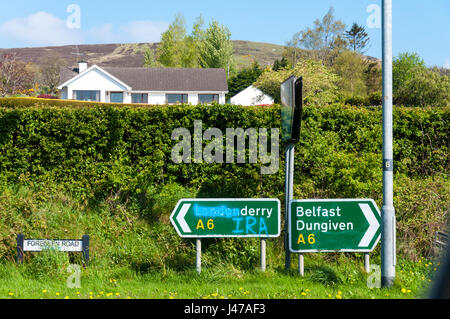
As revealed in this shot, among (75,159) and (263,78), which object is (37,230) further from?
(263,78)

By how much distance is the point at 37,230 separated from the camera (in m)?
8.71

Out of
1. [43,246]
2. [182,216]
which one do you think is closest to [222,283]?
[182,216]

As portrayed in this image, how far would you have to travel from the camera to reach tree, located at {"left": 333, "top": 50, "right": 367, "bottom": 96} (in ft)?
193

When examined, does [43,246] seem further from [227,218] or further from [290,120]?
[290,120]

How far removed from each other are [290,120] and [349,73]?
182 feet

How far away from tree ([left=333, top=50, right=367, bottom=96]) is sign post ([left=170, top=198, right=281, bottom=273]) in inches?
2123

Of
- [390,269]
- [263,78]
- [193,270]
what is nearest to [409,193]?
[390,269]

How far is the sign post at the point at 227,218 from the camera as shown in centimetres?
748

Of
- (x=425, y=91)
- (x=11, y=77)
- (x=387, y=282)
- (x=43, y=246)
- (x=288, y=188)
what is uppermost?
(x=11, y=77)

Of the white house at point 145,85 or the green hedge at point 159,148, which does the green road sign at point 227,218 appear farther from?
the white house at point 145,85

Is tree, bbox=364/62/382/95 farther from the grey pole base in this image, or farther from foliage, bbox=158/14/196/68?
the grey pole base

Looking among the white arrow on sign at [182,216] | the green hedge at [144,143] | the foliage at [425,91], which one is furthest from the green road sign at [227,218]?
the foliage at [425,91]

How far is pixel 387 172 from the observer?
262 inches

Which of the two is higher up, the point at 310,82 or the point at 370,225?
the point at 310,82
